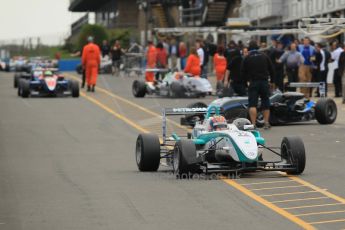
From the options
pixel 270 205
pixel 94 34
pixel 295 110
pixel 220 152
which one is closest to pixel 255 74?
pixel 295 110

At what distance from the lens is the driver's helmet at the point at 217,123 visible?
45.5 ft

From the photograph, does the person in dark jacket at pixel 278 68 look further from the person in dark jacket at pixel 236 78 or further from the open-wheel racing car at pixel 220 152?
the open-wheel racing car at pixel 220 152

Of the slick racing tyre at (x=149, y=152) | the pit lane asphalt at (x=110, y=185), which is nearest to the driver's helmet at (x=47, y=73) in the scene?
the pit lane asphalt at (x=110, y=185)

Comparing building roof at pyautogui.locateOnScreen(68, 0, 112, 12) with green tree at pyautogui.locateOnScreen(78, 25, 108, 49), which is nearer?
green tree at pyautogui.locateOnScreen(78, 25, 108, 49)

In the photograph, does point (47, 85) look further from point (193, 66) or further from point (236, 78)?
point (236, 78)

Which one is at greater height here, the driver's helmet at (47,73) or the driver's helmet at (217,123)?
the driver's helmet at (47,73)

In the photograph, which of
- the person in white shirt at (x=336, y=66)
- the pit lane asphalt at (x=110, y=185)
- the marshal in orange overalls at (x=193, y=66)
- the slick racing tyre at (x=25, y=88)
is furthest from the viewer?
the slick racing tyre at (x=25, y=88)

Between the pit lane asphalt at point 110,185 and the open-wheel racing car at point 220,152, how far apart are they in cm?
22

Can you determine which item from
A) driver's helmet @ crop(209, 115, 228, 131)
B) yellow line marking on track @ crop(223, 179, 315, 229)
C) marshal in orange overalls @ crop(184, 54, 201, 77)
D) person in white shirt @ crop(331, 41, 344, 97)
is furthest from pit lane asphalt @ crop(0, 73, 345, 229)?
marshal in orange overalls @ crop(184, 54, 201, 77)

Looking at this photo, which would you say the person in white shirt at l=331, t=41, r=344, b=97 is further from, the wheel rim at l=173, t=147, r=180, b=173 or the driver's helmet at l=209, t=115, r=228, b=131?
the wheel rim at l=173, t=147, r=180, b=173

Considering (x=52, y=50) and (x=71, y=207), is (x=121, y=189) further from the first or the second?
(x=52, y=50)

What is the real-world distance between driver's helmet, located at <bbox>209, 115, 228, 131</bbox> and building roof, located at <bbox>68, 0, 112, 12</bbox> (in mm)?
81089

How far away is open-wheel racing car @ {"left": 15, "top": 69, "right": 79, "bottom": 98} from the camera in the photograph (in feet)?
108

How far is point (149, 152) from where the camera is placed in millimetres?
13938
